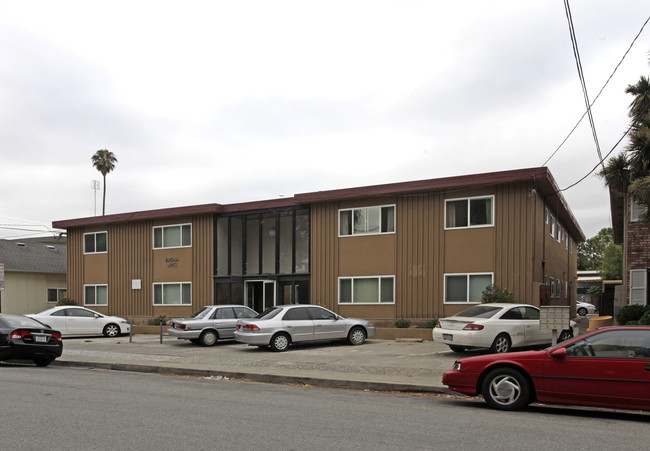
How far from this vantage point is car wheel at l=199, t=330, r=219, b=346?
19.8 meters

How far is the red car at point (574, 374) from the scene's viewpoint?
813 cm

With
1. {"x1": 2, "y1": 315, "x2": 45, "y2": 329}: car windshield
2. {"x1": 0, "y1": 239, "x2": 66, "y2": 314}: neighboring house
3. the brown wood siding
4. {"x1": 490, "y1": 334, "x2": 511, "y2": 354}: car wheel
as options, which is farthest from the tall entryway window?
{"x1": 0, "y1": 239, "x2": 66, "y2": 314}: neighboring house

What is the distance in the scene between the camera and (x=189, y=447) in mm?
6371

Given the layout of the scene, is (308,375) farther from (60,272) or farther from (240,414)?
(60,272)

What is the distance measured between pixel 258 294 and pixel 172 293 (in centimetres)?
425

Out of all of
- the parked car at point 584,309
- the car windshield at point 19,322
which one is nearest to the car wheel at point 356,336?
the car windshield at point 19,322

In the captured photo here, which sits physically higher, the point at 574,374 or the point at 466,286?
the point at 466,286

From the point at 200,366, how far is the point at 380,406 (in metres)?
6.54

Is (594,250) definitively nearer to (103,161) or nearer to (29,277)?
(103,161)

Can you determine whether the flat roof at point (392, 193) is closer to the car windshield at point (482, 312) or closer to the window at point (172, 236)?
the window at point (172, 236)

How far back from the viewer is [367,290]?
76.7 ft

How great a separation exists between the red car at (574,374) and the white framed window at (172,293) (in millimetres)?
20623

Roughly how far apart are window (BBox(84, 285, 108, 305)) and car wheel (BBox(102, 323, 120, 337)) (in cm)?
602

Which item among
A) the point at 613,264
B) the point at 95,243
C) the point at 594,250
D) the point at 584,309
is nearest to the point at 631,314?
the point at 584,309
